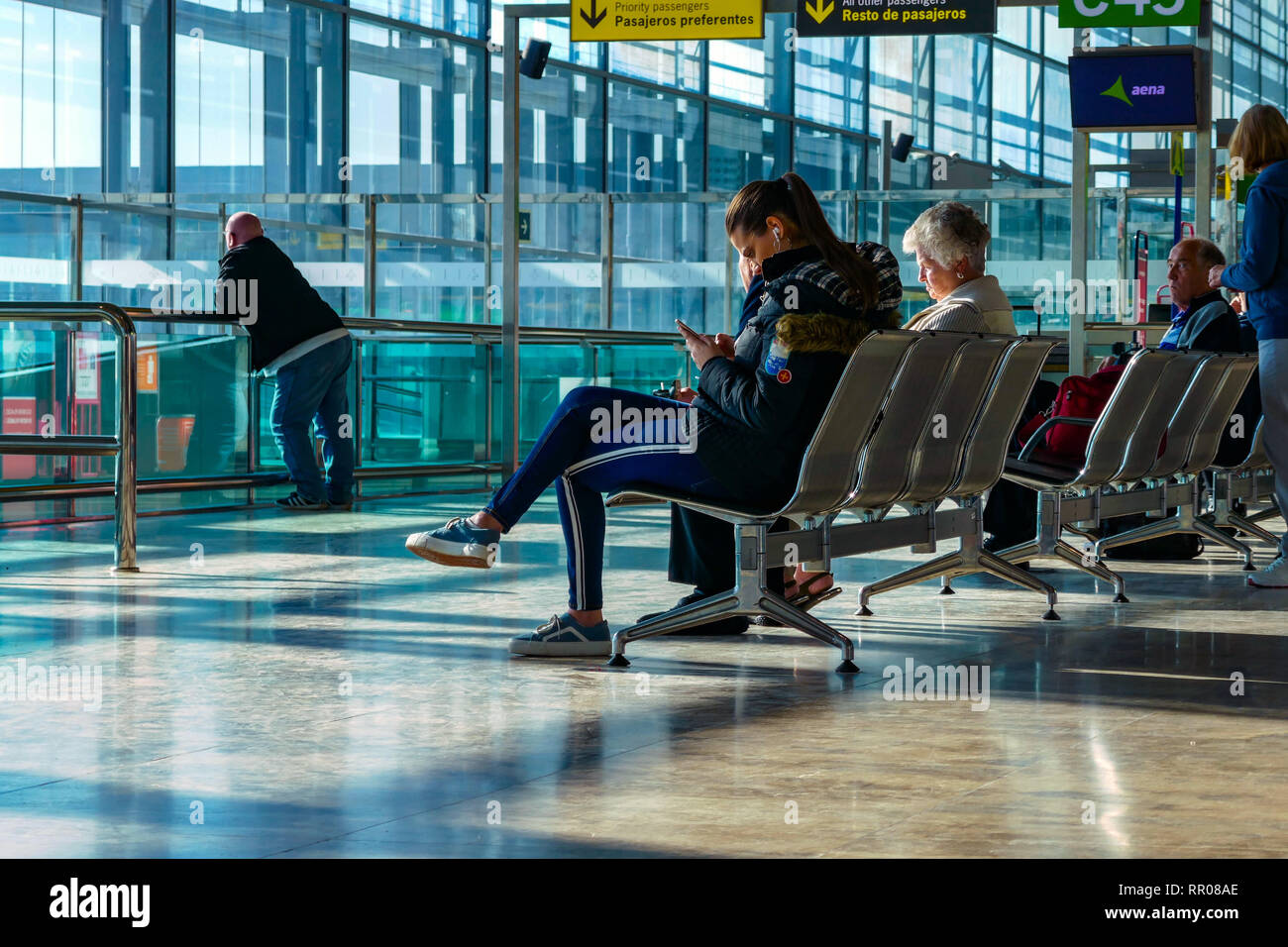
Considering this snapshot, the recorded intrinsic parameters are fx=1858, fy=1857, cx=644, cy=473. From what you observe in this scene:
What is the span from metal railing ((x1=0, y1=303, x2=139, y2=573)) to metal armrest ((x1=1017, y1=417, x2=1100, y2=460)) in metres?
3.07

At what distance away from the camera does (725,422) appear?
14.7ft

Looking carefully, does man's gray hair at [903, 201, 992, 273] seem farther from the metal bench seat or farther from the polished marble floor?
the polished marble floor

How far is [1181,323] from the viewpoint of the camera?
23.9ft

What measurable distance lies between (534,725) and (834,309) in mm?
1382

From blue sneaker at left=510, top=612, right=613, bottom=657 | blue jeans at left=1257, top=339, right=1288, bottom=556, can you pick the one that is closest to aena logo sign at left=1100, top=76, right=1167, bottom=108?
blue jeans at left=1257, top=339, right=1288, bottom=556

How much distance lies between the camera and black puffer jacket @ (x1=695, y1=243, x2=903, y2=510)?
4430 mm

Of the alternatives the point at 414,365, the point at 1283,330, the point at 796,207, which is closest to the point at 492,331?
the point at 414,365

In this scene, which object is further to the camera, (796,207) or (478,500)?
(478,500)

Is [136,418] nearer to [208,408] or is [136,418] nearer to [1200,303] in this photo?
[208,408]

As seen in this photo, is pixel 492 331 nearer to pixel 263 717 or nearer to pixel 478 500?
pixel 478 500

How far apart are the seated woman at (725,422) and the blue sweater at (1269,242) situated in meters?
2.13

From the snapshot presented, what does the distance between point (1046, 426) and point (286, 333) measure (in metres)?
4.23

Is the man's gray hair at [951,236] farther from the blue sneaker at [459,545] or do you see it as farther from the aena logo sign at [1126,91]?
the aena logo sign at [1126,91]

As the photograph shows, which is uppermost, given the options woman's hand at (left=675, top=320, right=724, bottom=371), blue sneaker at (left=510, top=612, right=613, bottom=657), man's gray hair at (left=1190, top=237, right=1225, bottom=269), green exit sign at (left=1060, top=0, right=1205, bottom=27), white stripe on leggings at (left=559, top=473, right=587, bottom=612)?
green exit sign at (left=1060, top=0, right=1205, bottom=27)
